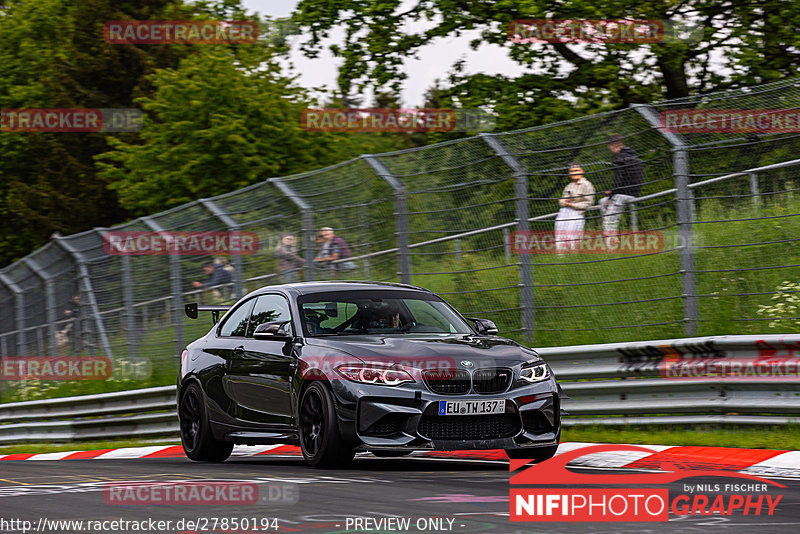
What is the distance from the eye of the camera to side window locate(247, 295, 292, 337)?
425 inches

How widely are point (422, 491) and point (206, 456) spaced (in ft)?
14.0

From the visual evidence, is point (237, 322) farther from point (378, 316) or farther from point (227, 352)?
point (378, 316)

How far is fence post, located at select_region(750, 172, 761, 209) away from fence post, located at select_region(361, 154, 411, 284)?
428 centimetres

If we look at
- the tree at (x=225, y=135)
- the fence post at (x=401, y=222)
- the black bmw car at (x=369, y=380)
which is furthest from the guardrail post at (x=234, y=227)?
the tree at (x=225, y=135)

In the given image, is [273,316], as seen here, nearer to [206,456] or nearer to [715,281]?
[206,456]

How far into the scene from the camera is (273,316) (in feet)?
36.0

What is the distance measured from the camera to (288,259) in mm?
16453

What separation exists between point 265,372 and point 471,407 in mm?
2044

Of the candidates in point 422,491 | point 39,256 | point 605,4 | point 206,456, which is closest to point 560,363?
point 206,456

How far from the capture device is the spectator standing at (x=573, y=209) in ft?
40.5

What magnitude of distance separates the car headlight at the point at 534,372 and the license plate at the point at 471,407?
0.33 meters

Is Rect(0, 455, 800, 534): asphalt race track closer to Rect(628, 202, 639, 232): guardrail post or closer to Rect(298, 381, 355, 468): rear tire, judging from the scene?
Rect(298, 381, 355, 468): rear tire

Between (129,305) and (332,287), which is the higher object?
(332,287)

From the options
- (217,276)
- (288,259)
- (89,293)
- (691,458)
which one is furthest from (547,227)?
(89,293)
